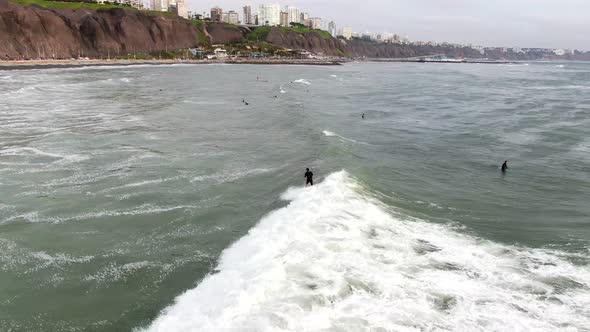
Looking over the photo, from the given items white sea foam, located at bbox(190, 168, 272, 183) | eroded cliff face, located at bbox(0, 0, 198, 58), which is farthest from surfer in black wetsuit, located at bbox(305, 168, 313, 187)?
eroded cliff face, located at bbox(0, 0, 198, 58)

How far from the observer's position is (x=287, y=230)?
17875 millimetres

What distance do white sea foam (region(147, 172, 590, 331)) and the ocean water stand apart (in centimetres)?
6

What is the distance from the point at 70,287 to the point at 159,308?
3524mm

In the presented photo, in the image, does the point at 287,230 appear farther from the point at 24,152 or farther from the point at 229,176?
the point at 24,152

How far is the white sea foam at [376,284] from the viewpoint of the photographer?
12133mm

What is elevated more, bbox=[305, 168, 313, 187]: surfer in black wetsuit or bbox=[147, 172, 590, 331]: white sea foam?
bbox=[305, 168, 313, 187]: surfer in black wetsuit

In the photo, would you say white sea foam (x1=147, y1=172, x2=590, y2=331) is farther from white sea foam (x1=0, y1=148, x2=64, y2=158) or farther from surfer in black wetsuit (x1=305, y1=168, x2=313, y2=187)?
white sea foam (x1=0, y1=148, x2=64, y2=158)

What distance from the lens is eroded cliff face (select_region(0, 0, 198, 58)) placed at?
460 feet

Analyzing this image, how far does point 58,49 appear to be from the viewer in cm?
15700

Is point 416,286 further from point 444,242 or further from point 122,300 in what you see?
point 122,300

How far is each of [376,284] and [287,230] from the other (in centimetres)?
511

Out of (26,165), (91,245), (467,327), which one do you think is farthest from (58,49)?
(467,327)

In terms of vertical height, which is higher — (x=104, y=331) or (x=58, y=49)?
(x=58, y=49)

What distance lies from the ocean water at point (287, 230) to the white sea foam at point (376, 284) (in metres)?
0.06
